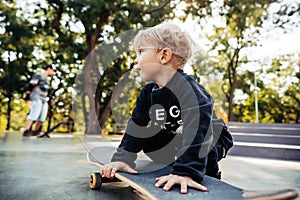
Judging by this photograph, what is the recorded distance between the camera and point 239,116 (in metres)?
26.2

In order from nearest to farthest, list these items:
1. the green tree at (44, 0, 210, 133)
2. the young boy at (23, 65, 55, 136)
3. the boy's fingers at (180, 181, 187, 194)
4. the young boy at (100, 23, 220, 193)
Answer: the boy's fingers at (180, 181, 187, 194)
the young boy at (100, 23, 220, 193)
the young boy at (23, 65, 55, 136)
the green tree at (44, 0, 210, 133)

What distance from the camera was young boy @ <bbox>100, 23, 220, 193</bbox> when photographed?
46.1 inches

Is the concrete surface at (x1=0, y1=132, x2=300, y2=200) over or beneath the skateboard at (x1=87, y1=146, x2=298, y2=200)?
beneath

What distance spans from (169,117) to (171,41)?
0.45 m

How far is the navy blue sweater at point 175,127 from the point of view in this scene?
1176 millimetres

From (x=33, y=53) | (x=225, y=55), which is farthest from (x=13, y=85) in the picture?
(x=225, y=55)

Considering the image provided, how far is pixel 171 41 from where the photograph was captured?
4.88 feet

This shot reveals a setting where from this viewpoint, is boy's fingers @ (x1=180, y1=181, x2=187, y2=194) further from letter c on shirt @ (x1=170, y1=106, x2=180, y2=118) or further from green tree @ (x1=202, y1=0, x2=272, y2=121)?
green tree @ (x1=202, y1=0, x2=272, y2=121)

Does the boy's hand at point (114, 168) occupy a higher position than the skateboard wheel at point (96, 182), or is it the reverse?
the boy's hand at point (114, 168)

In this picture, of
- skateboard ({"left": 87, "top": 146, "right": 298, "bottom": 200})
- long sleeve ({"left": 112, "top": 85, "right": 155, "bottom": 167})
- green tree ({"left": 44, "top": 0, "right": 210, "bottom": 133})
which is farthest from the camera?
green tree ({"left": 44, "top": 0, "right": 210, "bottom": 133})

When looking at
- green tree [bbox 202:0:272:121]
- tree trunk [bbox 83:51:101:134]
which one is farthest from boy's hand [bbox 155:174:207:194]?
green tree [bbox 202:0:272:121]

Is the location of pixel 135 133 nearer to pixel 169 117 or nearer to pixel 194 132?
pixel 169 117

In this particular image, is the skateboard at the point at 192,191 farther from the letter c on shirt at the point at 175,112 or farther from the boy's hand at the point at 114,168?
the letter c on shirt at the point at 175,112

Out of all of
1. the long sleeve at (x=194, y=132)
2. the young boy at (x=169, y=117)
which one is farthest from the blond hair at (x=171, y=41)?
the long sleeve at (x=194, y=132)
